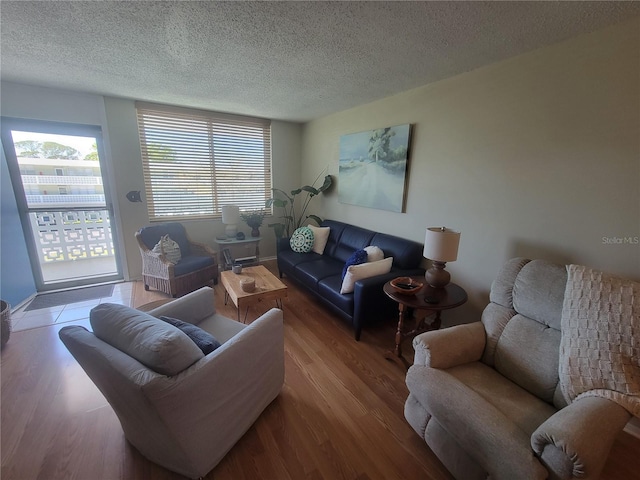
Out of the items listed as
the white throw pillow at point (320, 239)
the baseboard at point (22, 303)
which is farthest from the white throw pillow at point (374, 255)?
the baseboard at point (22, 303)

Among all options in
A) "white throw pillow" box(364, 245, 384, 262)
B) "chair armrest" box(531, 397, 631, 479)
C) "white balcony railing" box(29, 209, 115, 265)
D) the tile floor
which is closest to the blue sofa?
"white throw pillow" box(364, 245, 384, 262)

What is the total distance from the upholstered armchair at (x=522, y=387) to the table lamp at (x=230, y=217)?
3.15 meters

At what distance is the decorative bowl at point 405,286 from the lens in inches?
79.9

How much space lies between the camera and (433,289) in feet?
7.02

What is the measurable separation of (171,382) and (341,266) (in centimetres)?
235

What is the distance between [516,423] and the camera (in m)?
1.17

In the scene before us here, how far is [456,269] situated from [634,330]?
1.32 meters

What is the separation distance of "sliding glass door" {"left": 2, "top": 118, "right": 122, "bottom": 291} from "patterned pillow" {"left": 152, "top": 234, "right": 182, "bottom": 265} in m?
0.93

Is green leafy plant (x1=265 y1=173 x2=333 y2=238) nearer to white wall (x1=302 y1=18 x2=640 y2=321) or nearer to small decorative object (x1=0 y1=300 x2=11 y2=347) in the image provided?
white wall (x1=302 y1=18 x2=640 y2=321)

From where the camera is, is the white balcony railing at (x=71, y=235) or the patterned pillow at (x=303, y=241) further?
the patterned pillow at (x=303, y=241)

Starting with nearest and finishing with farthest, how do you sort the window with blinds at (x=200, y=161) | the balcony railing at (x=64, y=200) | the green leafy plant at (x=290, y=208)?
the balcony railing at (x=64, y=200) → the window with blinds at (x=200, y=161) → the green leafy plant at (x=290, y=208)

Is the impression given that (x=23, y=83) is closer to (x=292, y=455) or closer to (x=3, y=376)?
(x=3, y=376)

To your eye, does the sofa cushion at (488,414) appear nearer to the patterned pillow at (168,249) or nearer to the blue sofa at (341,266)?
the blue sofa at (341,266)

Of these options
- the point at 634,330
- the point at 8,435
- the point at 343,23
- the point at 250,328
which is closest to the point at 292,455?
the point at 250,328
